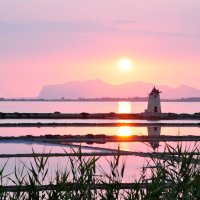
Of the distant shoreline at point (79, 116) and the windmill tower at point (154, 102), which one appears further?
the windmill tower at point (154, 102)

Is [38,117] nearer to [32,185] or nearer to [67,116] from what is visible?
[67,116]

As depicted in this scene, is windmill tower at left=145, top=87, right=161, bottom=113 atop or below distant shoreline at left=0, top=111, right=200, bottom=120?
atop

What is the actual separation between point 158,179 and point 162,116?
4.01 metres

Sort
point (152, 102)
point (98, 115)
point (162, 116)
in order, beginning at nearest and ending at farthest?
point (98, 115), point (162, 116), point (152, 102)

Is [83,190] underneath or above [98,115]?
underneath

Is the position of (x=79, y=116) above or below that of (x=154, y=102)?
below

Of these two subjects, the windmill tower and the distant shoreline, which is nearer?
the distant shoreline

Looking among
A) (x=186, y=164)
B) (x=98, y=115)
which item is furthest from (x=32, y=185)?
(x=98, y=115)

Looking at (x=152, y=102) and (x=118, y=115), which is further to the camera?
(x=152, y=102)

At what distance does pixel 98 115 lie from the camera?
9.80 m

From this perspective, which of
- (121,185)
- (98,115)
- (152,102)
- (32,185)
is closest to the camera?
(32,185)

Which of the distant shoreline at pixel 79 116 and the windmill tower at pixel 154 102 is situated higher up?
the windmill tower at pixel 154 102

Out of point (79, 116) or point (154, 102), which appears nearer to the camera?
point (79, 116)

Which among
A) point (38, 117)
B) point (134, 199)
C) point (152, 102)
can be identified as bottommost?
point (134, 199)
